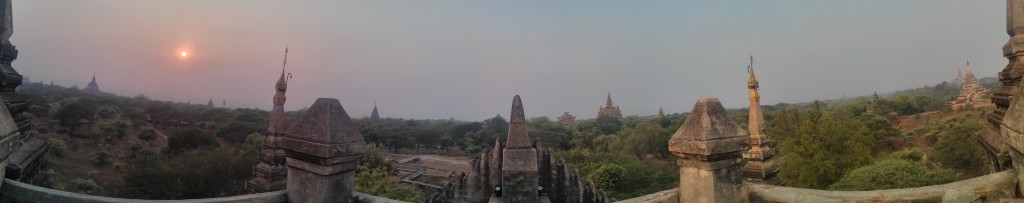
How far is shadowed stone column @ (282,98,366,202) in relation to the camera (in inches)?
150

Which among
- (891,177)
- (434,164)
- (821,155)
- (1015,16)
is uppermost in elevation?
(1015,16)

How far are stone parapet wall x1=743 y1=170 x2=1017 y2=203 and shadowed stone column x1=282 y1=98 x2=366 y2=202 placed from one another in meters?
4.03

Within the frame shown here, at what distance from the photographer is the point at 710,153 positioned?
11.9ft

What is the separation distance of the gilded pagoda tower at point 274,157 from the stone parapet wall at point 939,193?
1029cm

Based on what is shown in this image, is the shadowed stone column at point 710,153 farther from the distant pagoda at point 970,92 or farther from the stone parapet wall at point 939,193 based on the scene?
the distant pagoda at point 970,92

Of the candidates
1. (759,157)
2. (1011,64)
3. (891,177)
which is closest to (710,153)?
(1011,64)

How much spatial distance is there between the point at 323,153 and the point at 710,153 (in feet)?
11.1

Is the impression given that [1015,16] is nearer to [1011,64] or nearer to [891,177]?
[1011,64]

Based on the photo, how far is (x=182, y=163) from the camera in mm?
24766

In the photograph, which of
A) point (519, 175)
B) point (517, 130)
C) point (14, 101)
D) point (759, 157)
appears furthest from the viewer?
point (759, 157)

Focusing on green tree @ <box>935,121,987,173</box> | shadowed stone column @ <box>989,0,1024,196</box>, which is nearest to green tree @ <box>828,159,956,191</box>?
green tree @ <box>935,121,987,173</box>

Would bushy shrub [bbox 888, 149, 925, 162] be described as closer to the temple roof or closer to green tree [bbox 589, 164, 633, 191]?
green tree [bbox 589, 164, 633, 191]

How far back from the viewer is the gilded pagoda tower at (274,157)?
1057 centimetres

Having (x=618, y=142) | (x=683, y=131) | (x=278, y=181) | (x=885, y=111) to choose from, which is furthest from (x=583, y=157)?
(x=885, y=111)
